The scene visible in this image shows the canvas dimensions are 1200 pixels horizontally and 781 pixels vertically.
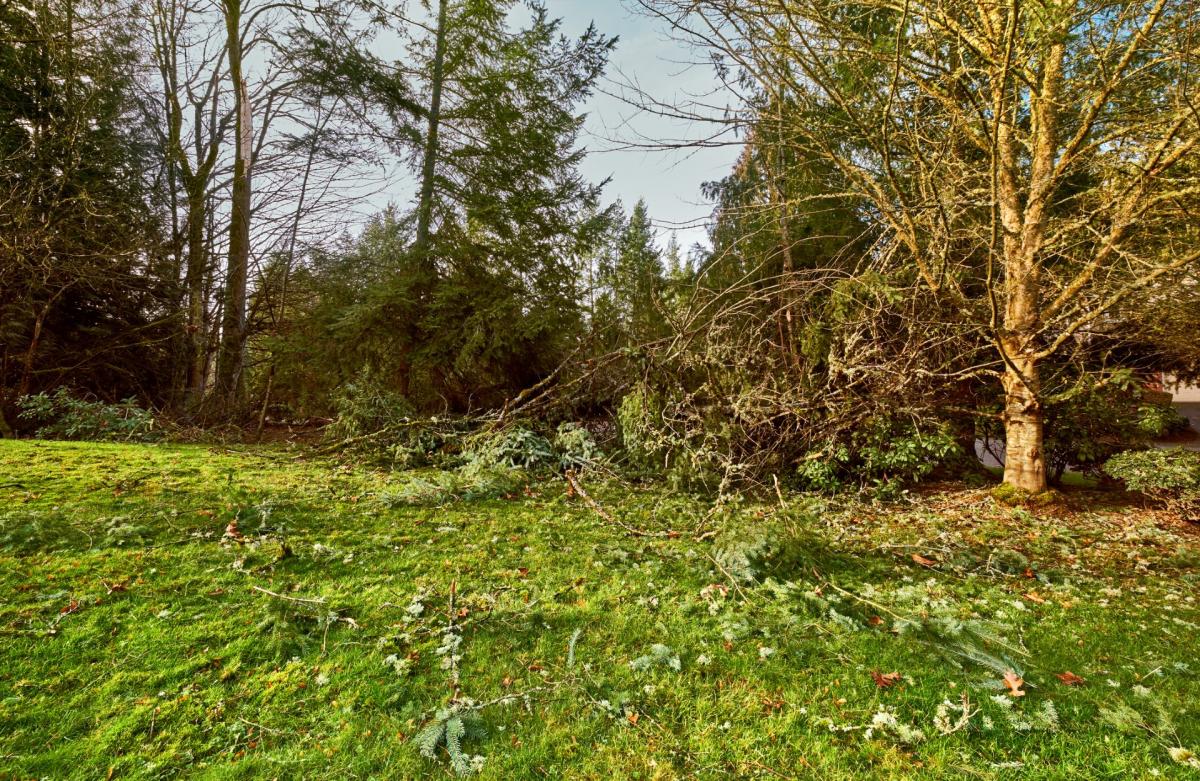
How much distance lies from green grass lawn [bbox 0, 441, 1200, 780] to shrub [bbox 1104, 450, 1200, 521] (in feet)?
5.65

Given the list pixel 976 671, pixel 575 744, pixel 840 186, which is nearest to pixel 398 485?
pixel 575 744

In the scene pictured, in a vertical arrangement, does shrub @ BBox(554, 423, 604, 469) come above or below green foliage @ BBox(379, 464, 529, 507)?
above

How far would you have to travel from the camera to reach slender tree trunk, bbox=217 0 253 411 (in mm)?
11109

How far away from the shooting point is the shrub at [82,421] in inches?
304

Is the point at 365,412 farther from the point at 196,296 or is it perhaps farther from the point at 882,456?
the point at 882,456

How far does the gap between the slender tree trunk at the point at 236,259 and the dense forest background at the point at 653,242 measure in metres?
0.06

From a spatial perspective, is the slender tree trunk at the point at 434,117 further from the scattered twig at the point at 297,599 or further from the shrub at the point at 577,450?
the scattered twig at the point at 297,599

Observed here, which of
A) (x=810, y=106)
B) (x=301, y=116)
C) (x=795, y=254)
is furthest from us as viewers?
(x=301, y=116)

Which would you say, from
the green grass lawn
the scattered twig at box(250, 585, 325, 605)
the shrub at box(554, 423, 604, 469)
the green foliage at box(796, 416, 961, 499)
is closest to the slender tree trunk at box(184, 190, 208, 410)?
the green grass lawn

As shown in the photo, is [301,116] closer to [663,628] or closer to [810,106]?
[810,106]

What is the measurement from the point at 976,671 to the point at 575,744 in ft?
6.66

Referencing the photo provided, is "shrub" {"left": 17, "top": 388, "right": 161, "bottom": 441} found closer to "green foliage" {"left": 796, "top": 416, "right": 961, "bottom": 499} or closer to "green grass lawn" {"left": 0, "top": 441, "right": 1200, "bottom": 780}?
"green grass lawn" {"left": 0, "top": 441, "right": 1200, "bottom": 780}

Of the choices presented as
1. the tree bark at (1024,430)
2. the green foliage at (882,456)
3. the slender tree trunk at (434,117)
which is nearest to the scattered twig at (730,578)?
the green foliage at (882,456)

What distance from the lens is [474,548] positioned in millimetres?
3818
